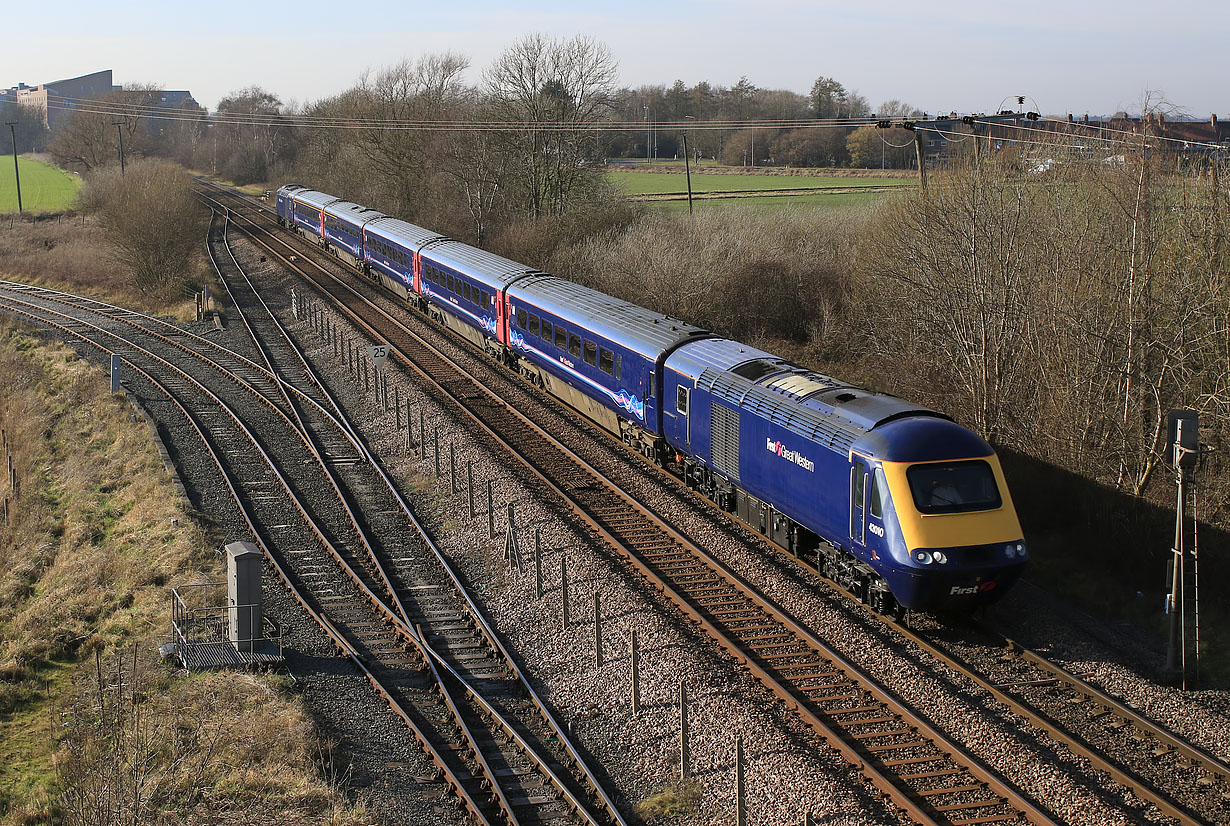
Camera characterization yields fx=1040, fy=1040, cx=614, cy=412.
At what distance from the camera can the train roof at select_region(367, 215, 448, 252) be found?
121 feet

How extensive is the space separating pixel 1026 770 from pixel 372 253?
36602mm

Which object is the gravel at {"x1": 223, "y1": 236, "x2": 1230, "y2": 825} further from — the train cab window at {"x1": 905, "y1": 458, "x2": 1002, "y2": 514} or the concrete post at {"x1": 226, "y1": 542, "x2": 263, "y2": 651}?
the concrete post at {"x1": 226, "y1": 542, "x2": 263, "y2": 651}

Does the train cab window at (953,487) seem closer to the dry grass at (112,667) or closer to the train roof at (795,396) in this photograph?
the train roof at (795,396)

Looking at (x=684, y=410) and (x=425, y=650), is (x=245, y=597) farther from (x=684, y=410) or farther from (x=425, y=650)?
(x=684, y=410)

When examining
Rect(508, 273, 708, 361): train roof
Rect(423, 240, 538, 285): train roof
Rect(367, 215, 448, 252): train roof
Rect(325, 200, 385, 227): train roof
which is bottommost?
Rect(508, 273, 708, 361): train roof

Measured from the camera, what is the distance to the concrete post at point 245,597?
14.4m

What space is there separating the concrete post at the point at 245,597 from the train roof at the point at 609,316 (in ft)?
27.5

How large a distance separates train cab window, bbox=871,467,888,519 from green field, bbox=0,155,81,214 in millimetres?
78017

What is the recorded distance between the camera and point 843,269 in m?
32.5

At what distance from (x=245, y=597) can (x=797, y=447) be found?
807 centimetres

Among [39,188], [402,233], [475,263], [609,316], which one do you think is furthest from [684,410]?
[39,188]

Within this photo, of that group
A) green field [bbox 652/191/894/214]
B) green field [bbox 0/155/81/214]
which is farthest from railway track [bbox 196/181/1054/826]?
green field [bbox 0/155/81/214]

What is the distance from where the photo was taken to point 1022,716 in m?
11.6

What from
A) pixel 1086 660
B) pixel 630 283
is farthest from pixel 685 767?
pixel 630 283
